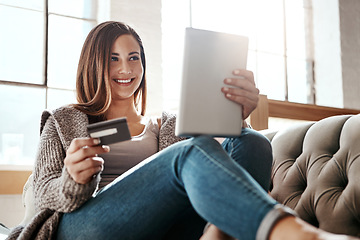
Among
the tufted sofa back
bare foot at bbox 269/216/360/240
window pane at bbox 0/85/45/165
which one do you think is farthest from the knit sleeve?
window pane at bbox 0/85/45/165

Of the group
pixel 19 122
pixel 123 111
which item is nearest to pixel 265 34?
pixel 19 122

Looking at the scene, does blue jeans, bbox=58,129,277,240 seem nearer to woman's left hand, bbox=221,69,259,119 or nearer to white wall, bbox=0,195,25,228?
woman's left hand, bbox=221,69,259,119

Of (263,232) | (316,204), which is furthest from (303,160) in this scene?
(263,232)

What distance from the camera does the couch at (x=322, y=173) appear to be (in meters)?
1.14

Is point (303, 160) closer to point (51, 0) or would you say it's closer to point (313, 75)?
point (51, 0)

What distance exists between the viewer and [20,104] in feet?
9.75

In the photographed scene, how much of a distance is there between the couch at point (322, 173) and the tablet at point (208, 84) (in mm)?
369

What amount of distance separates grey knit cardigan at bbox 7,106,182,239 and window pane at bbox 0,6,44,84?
1808mm

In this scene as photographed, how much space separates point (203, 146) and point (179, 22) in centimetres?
311

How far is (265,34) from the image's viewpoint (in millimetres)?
4500

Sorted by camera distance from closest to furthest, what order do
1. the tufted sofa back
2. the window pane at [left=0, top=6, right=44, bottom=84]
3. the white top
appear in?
1. the tufted sofa back
2. the white top
3. the window pane at [left=0, top=6, right=44, bottom=84]

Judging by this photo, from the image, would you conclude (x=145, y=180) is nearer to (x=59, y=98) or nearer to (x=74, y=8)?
(x=59, y=98)

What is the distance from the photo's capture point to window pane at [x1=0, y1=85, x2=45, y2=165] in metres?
2.87

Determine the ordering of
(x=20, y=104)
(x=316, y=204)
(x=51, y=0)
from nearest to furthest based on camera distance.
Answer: (x=316, y=204)
(x=20, y=104)
(x=51, y=0)
